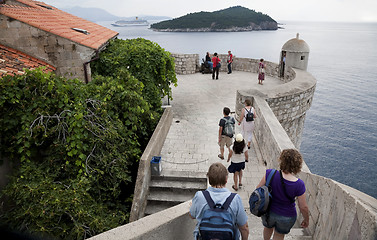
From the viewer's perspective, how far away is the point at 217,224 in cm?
243

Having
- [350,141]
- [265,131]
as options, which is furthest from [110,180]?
[350,141]

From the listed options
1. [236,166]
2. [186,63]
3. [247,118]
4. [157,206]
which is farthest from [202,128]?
[186,63]

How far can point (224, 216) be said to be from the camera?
245cm

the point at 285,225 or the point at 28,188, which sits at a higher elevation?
the point at 285,225

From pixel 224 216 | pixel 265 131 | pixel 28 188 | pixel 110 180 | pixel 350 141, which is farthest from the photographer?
pixel 350 141

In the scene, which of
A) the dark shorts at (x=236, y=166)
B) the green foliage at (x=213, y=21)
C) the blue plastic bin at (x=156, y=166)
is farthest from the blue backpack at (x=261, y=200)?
the green foliage at (x=213, y=21)

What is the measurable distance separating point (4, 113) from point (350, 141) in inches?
1299

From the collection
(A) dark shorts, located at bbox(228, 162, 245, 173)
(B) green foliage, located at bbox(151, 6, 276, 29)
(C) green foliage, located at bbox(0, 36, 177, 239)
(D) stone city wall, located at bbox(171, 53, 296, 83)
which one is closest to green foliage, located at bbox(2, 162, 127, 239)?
(C) green foliage, located at bbox(0, 36, 177, 239)

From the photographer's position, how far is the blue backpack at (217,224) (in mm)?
2412

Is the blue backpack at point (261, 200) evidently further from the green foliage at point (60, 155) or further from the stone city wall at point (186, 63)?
the stone city wall at point (186, 63)

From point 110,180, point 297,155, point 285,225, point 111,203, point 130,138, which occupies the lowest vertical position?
point 111,203

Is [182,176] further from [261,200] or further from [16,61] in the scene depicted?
[16,61]

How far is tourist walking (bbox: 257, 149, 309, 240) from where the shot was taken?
2.97 metres

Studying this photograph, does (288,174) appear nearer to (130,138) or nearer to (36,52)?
(130,138)
